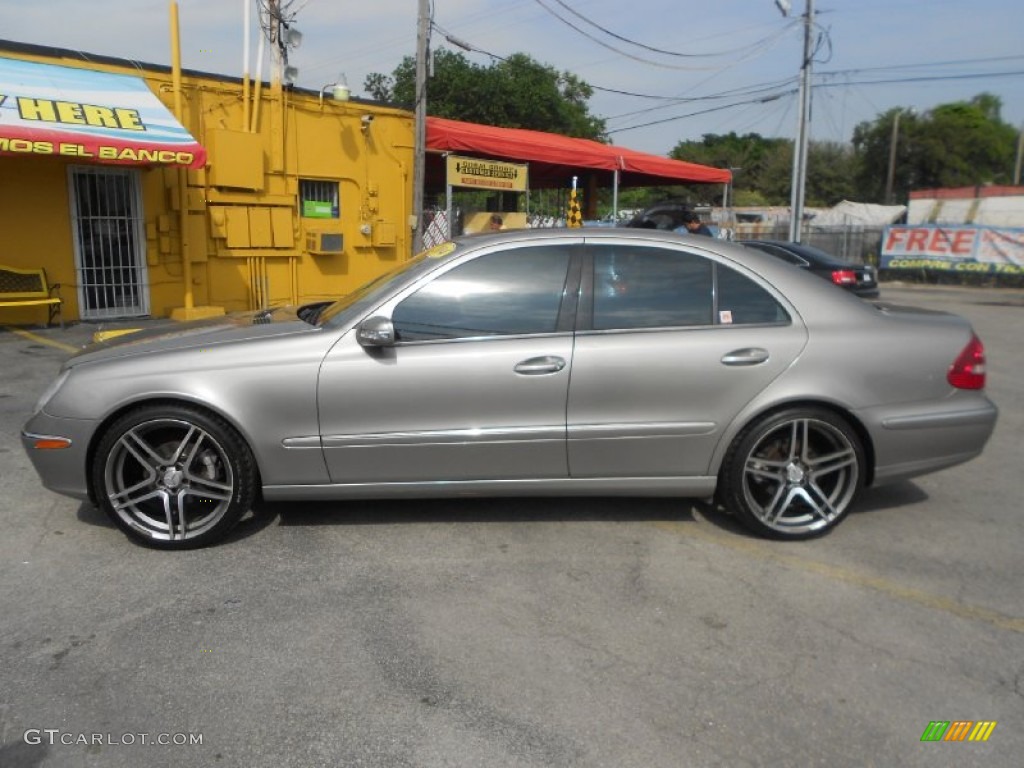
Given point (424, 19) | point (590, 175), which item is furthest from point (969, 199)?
point (424, 19)

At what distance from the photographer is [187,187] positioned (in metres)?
11.9

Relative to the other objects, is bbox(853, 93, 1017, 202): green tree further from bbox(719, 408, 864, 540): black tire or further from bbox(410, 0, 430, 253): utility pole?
bbox(719, 408, 864, 540): black tire

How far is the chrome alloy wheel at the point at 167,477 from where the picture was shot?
3811mm

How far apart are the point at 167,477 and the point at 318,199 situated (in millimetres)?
10689

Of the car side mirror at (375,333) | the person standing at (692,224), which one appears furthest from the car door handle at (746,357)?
the person standing at (692,224)

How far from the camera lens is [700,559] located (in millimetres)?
3902

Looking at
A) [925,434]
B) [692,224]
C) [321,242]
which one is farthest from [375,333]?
[321,242]

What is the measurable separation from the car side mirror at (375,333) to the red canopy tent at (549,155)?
36.2ft

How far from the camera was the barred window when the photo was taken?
13.6 metres

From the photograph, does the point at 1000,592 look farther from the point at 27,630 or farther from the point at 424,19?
the point at 424,19

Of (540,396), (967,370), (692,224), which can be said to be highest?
(692,224)

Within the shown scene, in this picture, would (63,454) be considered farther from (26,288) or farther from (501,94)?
(501,94)

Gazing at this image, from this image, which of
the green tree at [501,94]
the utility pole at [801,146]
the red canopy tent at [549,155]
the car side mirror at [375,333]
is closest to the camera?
the car side mirror at [375,333]

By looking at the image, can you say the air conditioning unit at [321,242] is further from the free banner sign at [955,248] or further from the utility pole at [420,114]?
the free banner sign at [955,248]
